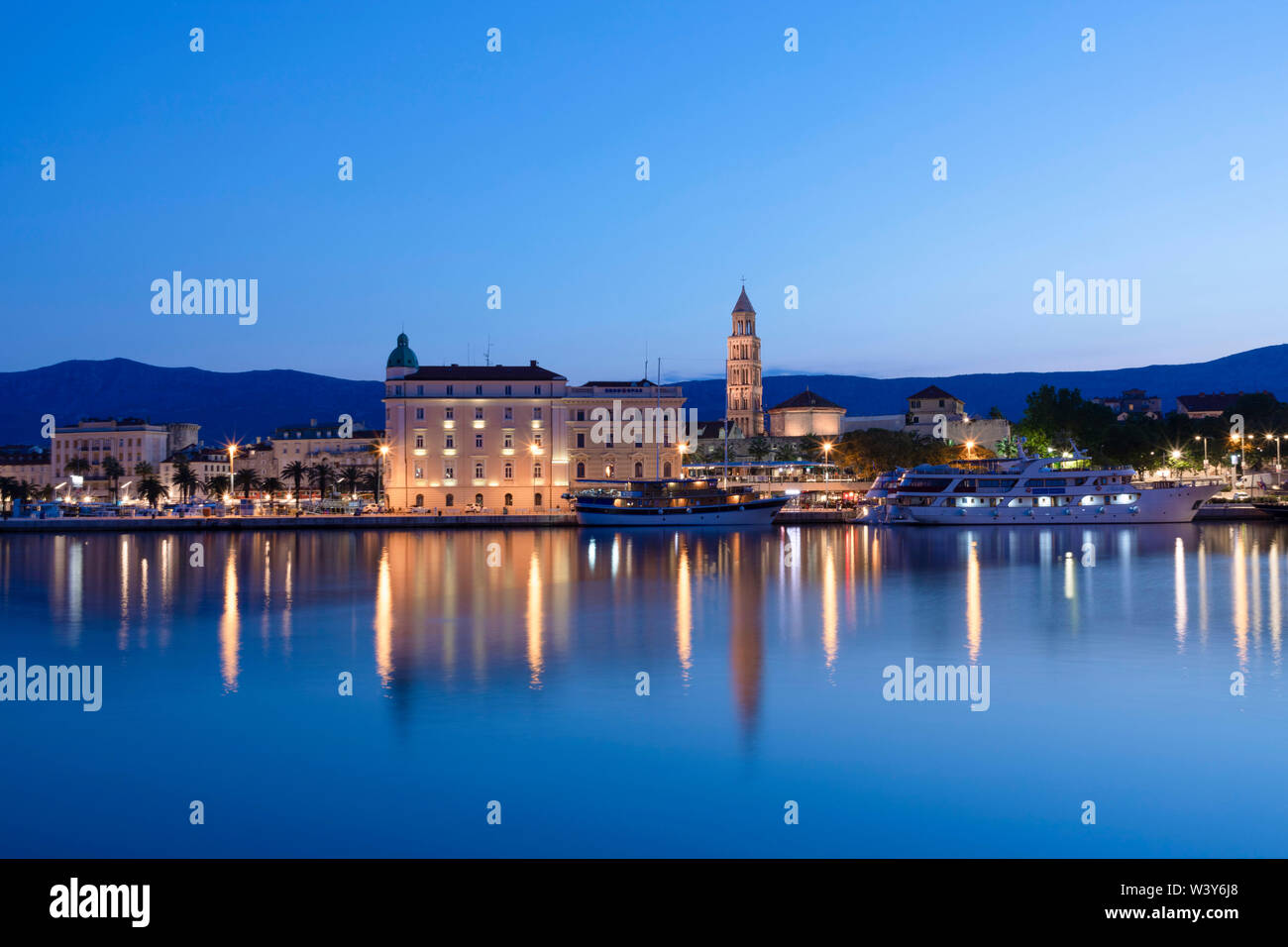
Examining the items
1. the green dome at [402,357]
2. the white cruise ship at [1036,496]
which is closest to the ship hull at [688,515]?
the white cruise ship at [1036,496]

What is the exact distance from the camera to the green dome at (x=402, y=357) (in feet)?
280

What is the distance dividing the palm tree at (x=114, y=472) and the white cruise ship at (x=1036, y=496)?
3242 inches

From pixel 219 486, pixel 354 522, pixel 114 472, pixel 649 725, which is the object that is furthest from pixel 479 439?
pixel 114 472

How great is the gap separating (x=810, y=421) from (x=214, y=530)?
62014mm

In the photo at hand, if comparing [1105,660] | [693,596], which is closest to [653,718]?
[1105,660]

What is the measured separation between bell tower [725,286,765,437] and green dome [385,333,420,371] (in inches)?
1442

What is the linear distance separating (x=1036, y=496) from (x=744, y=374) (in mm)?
54643

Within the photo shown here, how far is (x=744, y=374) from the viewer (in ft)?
371

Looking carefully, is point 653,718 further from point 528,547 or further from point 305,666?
point 528,547

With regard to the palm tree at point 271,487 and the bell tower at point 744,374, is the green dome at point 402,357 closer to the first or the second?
the palm tree at point 271,487

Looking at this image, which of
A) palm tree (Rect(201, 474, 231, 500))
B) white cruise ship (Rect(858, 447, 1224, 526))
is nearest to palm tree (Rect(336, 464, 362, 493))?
palm tree (Rect(201, 474, 231, 500))

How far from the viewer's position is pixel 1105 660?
15555 millimetres

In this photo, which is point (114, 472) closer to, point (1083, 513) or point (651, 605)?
point (1083, 513)

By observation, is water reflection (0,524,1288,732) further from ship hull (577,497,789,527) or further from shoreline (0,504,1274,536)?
shoreline (0,504,1274,536)
